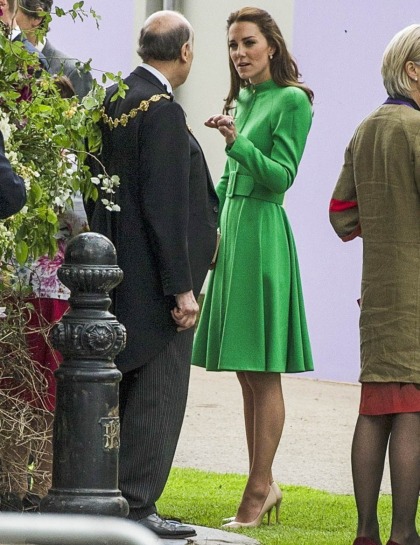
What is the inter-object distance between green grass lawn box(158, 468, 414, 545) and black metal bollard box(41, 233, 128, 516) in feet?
3.97

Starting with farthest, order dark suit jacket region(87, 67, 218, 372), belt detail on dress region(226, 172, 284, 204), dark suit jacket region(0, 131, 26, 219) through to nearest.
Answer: belt detail on dress region(226, 172, 284, 204) < dark suit jacket region(87, 67, 218, 372) < dark suit jacket region(0, 131, 26, 219)

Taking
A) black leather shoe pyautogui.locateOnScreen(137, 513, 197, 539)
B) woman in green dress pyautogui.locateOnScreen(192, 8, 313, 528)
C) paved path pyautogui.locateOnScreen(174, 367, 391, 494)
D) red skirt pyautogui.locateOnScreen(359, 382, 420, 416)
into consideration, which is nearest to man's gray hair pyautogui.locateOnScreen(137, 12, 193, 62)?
woman in green dress pyautogui.locateOnScreen(192, 8, 313, 528)

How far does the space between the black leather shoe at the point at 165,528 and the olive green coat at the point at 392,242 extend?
0.86 metres

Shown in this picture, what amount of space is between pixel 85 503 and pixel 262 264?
70.6 inches

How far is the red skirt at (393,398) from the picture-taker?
189 inches

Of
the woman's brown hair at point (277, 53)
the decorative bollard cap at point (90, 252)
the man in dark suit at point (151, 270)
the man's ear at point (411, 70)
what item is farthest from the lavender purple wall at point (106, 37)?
the decorative bollard cap at point (90, 252)

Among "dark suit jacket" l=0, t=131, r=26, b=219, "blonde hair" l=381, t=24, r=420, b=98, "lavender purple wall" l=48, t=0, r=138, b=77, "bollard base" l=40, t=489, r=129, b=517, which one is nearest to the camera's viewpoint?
"dark suit jacket" l=0, t=131, r=26, b=219

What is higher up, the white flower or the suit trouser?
the white flower

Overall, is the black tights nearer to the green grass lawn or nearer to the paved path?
the green grass lawn

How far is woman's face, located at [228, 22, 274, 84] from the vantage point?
5.76 m

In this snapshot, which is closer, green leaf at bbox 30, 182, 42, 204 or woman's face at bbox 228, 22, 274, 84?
green leaf at bbox 30, 182, 42, 204

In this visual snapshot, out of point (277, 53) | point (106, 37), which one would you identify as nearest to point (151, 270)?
point (277, 53)

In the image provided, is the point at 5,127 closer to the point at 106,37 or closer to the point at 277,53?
the point at 277,53

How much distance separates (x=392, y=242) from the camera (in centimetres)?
482
